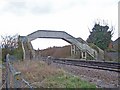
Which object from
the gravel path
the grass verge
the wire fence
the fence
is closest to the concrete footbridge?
the gravel path

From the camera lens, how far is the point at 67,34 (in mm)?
57656

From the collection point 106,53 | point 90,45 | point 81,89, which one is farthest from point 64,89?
Answer: point 90,45

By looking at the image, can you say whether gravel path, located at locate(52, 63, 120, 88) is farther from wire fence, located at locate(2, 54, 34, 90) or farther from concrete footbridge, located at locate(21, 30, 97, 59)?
concrete footbridge, located at locate(21, 30, 97, 59)

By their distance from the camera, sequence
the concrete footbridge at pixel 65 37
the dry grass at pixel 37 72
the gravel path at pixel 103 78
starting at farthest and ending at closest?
the concrete footbridge at pixel 65 37 < the dry grass at pixel 37 72 < the gravel path at pixel 103 78

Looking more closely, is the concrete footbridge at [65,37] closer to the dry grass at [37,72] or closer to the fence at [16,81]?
the dry grass at [37,72]

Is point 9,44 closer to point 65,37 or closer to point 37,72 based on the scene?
point 37,72

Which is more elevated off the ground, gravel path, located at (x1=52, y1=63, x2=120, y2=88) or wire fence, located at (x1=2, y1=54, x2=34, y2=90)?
wire fence, located at (x1=2, y1=54, x2=34, y2=90)

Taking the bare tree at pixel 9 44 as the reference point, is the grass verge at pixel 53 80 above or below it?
below

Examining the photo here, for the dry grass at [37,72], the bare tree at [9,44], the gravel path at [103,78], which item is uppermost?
the bare tree at [9,44]

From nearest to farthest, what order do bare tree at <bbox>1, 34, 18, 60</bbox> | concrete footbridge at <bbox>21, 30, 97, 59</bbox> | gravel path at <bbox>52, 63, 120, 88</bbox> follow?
gravel path at <bbox>52, 63, 120, 88</bbox>, bare tree at <bbox>1, 34, 18, 60</bbox>, concrete footbridge at <bbox>21, 30, 97, 59</bbox>

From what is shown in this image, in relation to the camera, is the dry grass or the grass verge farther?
the dry grass

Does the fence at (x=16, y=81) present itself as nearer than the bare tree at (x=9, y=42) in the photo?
Yes

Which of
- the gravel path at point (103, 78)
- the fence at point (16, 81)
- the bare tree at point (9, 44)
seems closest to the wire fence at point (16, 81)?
the fence at point (16, 81)

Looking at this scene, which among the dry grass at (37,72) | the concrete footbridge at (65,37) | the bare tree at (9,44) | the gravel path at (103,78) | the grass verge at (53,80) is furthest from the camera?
the concrete footbridge at (65,37)
